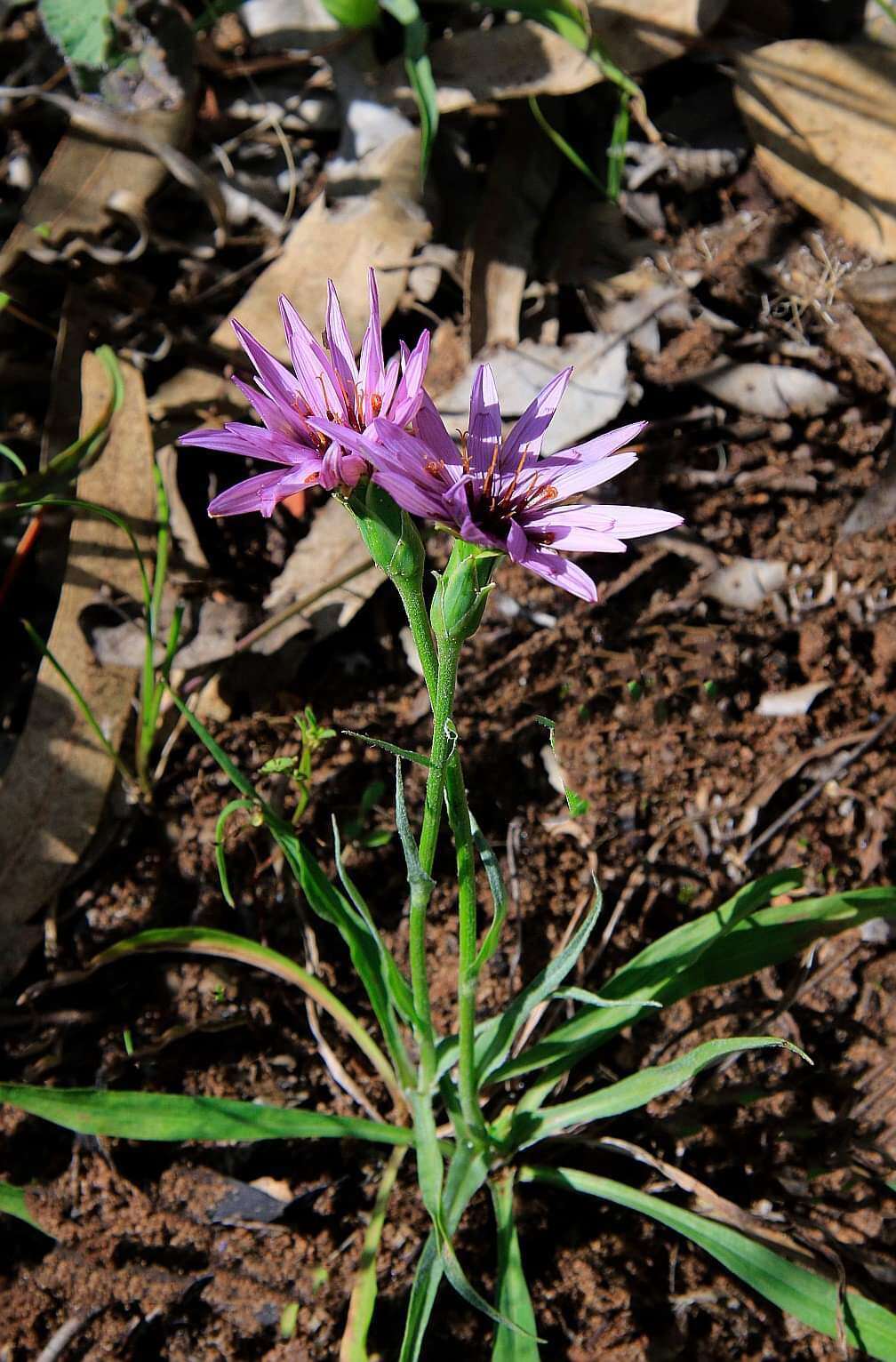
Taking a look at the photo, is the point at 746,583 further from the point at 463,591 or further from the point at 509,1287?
the point at 509,1287

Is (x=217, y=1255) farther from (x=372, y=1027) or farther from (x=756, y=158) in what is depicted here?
(x=756, y=158)

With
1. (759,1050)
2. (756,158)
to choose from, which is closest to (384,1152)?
(759,1050)

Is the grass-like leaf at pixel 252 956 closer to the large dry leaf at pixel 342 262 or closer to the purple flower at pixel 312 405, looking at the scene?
the purple flower at pixel 312 405

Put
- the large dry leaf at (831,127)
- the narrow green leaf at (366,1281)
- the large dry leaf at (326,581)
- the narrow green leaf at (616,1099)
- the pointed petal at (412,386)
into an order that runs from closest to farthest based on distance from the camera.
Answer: the pointed petal at (412,386)
the narrow green leaf at (616,1099)
the narrow green leaf at (366,1281)
the large dry leaf at (326,581)
the large dry leaf at (831,127)

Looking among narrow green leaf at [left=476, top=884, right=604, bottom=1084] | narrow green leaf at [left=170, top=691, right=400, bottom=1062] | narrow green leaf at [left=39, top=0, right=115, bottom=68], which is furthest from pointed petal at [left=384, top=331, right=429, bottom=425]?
narrow green leaf at [left=39, top=0, right=115, bottom=68]

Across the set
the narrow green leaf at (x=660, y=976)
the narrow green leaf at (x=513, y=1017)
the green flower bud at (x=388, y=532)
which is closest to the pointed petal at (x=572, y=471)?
the green flower bud at (x=388, y=532)
